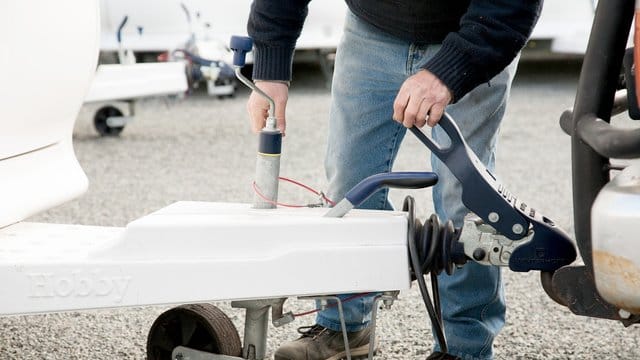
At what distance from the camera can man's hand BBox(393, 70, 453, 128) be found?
1.99 meters

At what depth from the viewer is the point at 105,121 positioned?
258 inches

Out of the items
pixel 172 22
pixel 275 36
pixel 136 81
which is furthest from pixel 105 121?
pixel 275 36

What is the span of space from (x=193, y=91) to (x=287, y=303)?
5.94m

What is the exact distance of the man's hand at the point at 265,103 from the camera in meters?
2.41

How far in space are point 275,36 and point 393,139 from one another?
391 millimetres

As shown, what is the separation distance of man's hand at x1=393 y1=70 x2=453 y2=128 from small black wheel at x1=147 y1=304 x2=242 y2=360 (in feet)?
1.87

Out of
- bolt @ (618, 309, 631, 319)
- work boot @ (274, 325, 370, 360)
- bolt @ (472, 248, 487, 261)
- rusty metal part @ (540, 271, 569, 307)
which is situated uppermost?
bolt @ (472, 248, 487, 261)

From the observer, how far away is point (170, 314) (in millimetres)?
2189

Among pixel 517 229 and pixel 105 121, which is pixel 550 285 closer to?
pixel 517 229

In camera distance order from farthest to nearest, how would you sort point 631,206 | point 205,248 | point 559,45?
point 559,45
point 205,248
point 631,206

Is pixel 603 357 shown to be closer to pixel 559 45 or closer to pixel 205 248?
pixel 205 248

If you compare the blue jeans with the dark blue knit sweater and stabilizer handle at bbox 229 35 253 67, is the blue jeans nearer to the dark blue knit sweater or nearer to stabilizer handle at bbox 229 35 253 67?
the dark blue knit sweater

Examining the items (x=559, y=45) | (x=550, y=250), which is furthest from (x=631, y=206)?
(x=559, y=45)

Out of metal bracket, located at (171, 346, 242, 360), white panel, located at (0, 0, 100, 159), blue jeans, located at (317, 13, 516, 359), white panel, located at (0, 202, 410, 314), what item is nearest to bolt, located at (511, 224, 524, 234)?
white panel, located at (0, 202, 410, 314)
